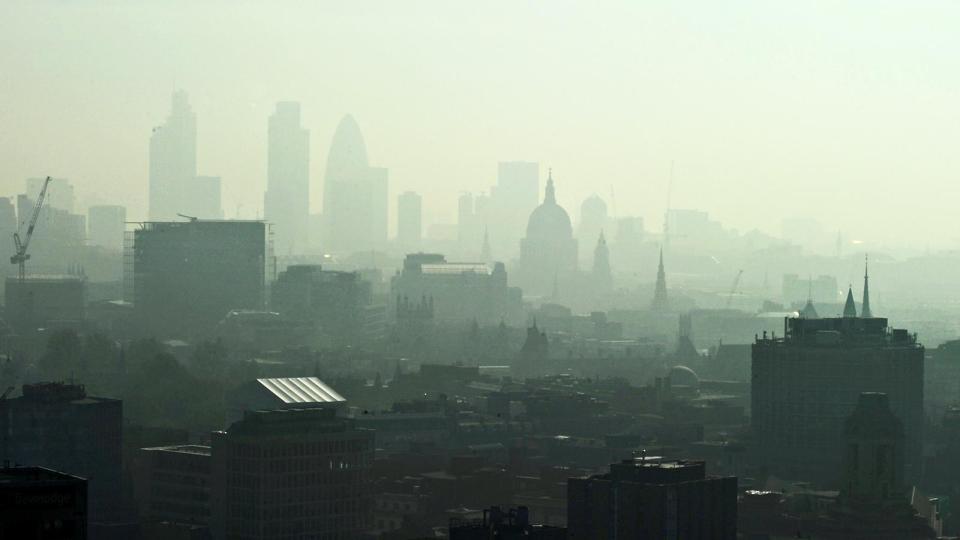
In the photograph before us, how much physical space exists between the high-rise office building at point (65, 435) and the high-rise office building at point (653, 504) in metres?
18.8

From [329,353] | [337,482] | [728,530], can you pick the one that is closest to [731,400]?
[329,353]

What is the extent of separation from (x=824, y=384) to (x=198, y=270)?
278ft

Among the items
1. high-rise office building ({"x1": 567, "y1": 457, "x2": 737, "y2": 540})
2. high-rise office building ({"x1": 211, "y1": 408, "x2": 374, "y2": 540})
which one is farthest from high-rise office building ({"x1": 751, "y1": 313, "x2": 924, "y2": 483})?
high-rise office building ({"x1": 567, "y1": 457, "x2": 737, "y2": 540})

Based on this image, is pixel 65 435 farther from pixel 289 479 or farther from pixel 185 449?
pixel 289 479

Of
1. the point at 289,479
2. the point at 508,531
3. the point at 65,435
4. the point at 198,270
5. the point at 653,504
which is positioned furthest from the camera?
the point at 198,270

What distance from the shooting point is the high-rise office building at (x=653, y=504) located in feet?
177

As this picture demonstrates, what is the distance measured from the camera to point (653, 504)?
5416 cm

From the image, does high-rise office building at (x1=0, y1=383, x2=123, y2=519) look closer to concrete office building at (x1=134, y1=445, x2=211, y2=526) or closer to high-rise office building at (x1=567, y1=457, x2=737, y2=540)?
concrete office building at (x1=134, y1=445, x2=211, y2=526)

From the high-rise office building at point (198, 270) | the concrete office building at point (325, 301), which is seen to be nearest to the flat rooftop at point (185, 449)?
the high-rise office building at point (198, 270)

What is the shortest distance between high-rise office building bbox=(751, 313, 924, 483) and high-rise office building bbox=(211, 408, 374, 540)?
24442mm

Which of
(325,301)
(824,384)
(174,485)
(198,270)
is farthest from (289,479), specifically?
(325,301)

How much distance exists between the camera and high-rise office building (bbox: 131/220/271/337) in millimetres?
167050

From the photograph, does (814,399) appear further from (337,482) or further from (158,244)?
(158,244)

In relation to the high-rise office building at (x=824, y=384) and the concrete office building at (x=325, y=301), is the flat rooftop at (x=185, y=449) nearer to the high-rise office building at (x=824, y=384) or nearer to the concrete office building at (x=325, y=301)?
the high-rise office building at (x=824, y=384)
